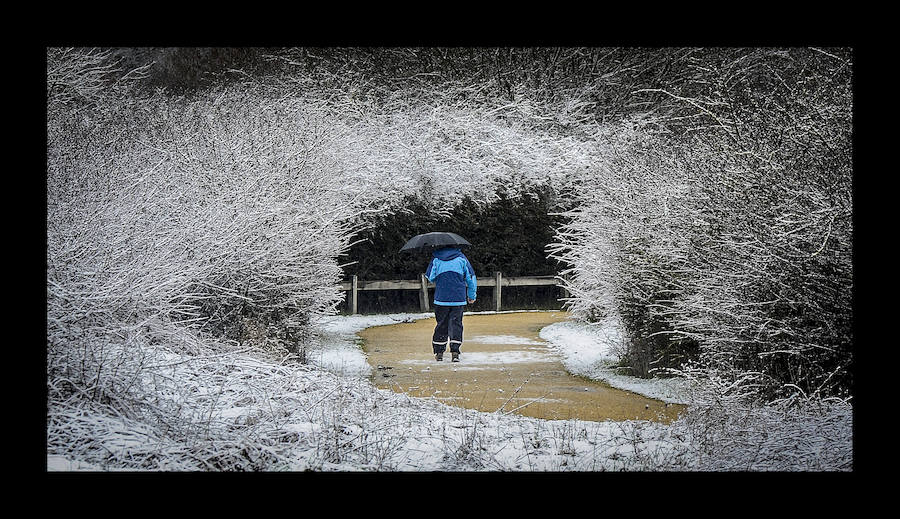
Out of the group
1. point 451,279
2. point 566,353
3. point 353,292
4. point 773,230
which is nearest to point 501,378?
point 451,279

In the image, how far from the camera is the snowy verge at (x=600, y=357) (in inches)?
315

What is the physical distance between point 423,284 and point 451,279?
5.55 metres

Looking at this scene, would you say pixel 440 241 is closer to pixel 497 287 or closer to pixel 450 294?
pixel 450 294

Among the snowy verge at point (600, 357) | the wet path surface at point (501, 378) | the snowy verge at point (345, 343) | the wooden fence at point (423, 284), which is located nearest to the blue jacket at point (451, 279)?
the wet path surface at point (501, 378)

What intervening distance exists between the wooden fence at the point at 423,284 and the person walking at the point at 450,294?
14.9 ft

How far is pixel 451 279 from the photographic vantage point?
30.5 ft

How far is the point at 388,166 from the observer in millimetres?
14648

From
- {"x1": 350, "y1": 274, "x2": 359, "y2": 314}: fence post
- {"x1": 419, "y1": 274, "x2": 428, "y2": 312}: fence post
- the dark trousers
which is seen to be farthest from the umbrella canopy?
{"x1": 419, "y1": 274, "x2": 428, "y2": 312}: fence post

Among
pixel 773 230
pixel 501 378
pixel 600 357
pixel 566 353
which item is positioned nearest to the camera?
pixel 773 230

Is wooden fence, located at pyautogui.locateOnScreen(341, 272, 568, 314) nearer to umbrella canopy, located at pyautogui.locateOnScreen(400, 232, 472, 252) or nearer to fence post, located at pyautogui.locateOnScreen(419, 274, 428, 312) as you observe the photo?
fence post, located at pyautogui.locateOnScreen(419, 274, 428, 312)

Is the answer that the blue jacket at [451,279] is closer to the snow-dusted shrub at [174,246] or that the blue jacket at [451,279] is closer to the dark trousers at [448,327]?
the dark trousers at [448,327]

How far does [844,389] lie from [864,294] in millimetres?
1174

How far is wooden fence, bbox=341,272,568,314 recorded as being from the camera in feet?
47.5
